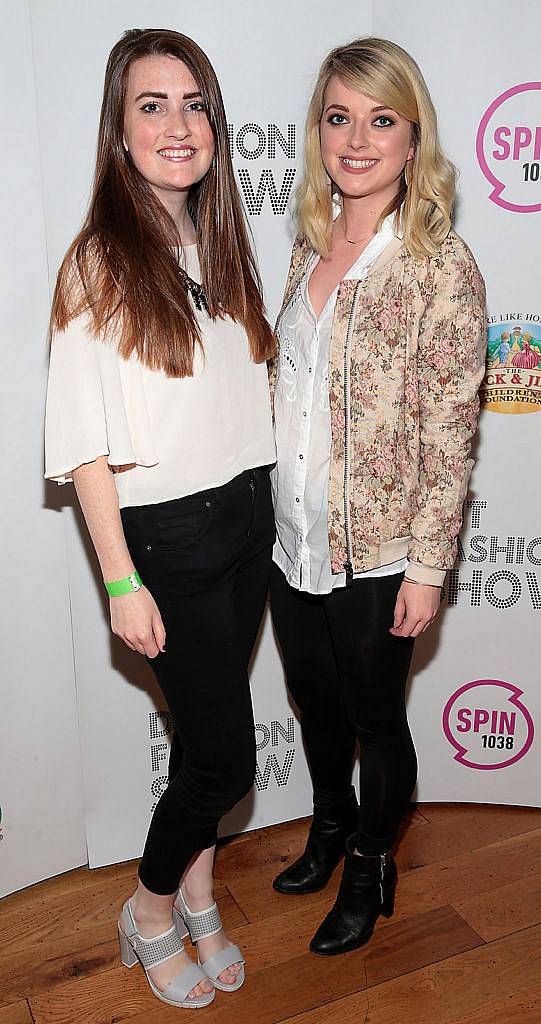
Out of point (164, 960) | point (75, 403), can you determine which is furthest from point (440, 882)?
point (75, 403)

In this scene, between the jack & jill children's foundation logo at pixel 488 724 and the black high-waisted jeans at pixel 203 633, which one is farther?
the jack & jill children's foundation logo at pixel 488 724

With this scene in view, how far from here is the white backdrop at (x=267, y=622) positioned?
72.9 inches

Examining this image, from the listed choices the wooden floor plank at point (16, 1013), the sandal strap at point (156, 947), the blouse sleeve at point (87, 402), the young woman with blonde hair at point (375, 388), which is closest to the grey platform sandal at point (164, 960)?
the sandal strap at point (156, 947)

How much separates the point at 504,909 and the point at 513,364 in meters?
1.21

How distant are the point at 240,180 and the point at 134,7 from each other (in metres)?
0.38

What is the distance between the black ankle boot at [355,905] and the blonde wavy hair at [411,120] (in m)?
1.23

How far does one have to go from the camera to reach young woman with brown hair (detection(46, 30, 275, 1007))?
4.96 ft

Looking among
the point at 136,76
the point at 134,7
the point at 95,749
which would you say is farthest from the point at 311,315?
the point at 95,749

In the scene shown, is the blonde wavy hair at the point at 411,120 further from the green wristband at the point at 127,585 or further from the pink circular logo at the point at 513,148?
the green wristband at the point at 127,585

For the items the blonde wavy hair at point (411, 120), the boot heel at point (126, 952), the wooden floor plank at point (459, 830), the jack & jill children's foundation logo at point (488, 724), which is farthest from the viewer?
the jack & jill children's foundation logo at point (488, 724)

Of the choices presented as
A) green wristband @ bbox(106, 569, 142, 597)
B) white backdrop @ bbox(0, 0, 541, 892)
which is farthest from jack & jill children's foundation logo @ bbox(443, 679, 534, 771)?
green wristband @ bbox(106, 569, 142, 597)

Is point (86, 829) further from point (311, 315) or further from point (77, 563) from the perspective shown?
point (311, 315)

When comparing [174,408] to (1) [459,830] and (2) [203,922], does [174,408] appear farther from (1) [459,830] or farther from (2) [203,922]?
(1) [459,830]

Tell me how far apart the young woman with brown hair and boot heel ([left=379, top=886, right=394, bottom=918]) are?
47 centimetres
